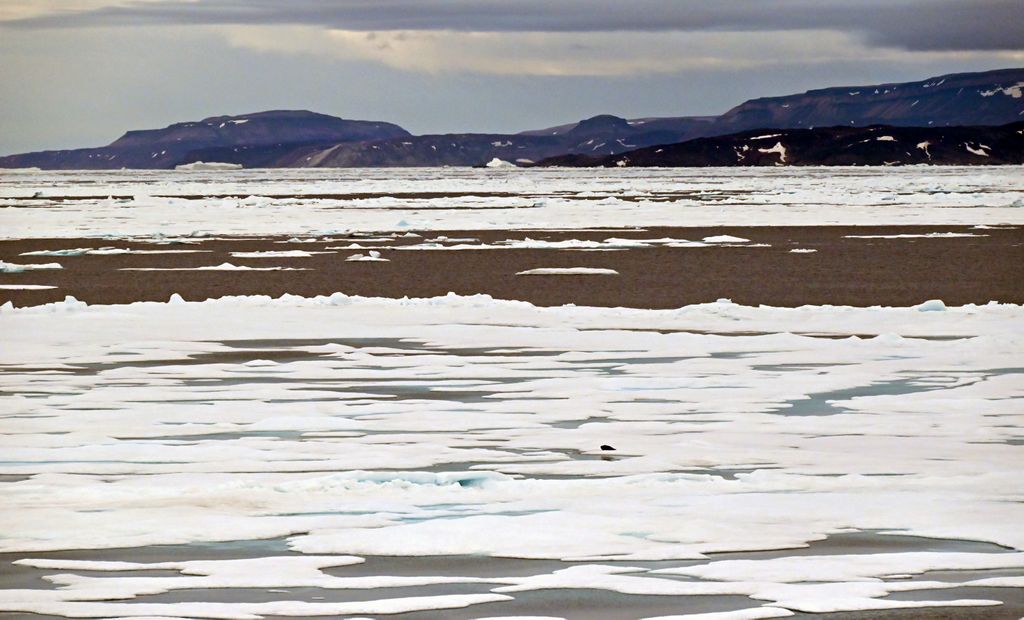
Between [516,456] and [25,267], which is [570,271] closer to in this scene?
[25,267]

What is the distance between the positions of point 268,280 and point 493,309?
4.56 metres

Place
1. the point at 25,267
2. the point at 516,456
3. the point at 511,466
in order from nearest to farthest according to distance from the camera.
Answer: the point at 511,466, the point at 516,456, the point at 25,267

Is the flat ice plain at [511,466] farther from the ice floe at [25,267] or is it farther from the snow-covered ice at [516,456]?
the ice floe at [25,267]

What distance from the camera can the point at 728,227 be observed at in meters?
29.5

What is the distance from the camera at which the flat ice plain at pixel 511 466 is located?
473 centimetres

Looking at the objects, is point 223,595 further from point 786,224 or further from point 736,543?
point 786,224

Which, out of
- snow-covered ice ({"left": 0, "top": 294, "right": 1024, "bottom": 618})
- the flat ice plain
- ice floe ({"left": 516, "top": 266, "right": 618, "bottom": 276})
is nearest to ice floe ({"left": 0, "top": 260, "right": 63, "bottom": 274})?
ice floe ({"left": 516, "top": 266, "right": 618, "bottom": 276})

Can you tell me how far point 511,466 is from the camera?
664 cm

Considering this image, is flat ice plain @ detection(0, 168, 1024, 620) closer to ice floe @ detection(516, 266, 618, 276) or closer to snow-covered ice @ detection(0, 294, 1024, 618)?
snow-covered ice @ detection(0, 294, 1024, 618)

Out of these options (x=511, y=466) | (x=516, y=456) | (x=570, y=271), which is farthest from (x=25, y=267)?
(x=511, y=466)

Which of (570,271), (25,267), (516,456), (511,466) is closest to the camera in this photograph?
(511,466)

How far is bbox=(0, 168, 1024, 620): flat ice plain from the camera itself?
15.5ft

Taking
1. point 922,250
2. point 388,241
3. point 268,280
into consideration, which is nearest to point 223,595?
point 268,280

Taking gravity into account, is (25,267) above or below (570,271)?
above
